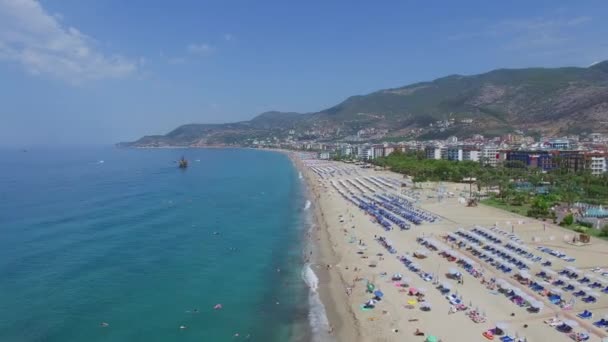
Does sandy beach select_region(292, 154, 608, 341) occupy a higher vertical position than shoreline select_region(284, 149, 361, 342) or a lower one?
higher

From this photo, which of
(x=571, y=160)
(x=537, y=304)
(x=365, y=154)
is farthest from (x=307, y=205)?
(x=365, y=154)

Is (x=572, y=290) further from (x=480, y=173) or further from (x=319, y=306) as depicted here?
(x=480, y=173)

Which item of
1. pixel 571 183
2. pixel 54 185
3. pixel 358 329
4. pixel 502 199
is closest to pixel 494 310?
Answer: pixel 358 329

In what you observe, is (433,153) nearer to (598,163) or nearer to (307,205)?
(598,163)

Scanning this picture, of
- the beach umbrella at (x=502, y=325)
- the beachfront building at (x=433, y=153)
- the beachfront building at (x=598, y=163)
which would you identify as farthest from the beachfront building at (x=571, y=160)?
the beach umbrella at (x=502, y=325)

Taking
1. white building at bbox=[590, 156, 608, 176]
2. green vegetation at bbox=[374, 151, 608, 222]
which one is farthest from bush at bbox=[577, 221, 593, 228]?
white building at bbox=[590, 156, 608, 176]

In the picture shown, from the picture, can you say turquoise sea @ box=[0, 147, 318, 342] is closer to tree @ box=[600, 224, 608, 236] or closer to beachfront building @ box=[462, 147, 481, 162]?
tree @ box=[600, 224, 608, 236]
